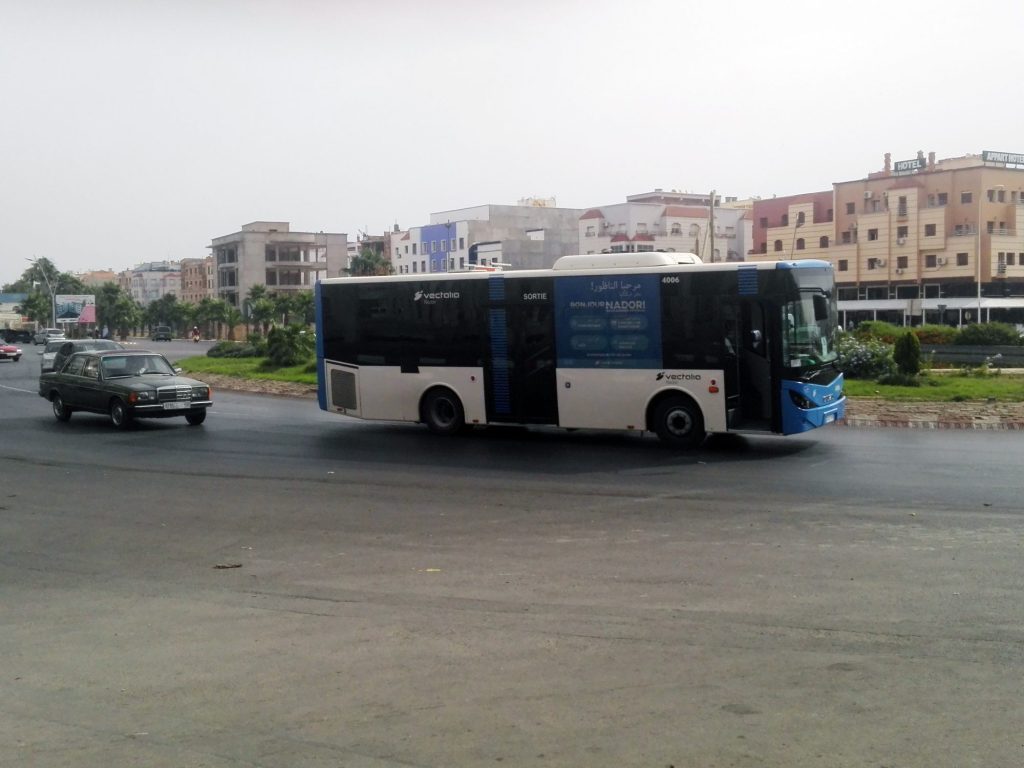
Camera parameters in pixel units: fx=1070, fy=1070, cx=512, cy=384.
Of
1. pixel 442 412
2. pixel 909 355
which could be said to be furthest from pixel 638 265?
pixel 909 355

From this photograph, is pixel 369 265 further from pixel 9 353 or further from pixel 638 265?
pixel 638 265

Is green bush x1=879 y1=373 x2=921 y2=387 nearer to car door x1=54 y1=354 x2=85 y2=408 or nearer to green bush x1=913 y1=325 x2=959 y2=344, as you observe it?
green bush x1=913 y1=325 x2=959 y2=344

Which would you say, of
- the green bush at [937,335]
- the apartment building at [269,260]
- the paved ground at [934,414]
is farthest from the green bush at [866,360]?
the apartment building at [269,260]

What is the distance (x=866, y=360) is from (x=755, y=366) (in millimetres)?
12345

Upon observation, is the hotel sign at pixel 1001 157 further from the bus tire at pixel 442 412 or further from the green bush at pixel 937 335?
the bus tire at pixel 442 412

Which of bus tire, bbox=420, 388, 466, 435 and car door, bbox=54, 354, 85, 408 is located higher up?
car door, bbox=54, 354, 85, 408

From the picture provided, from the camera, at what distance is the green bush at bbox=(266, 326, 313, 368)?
1631 inches

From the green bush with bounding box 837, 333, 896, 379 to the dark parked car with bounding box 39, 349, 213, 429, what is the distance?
53.2ft

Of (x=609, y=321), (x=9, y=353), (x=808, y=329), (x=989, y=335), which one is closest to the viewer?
(x=808, y=329)

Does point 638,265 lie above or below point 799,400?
above

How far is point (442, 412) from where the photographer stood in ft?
66.8

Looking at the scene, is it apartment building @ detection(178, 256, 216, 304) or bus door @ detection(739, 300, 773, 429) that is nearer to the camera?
bus door @ detection(739, 300, 773, 429)

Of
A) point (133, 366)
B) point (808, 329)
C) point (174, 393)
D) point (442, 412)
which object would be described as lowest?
point (442, 412)

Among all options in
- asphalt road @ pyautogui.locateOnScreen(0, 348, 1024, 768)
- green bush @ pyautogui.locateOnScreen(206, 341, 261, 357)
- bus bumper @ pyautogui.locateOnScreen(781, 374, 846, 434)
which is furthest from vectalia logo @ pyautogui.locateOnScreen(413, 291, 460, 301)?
green bush @ pyautogui.locateOnScreen(206, 341, 261, 357)
